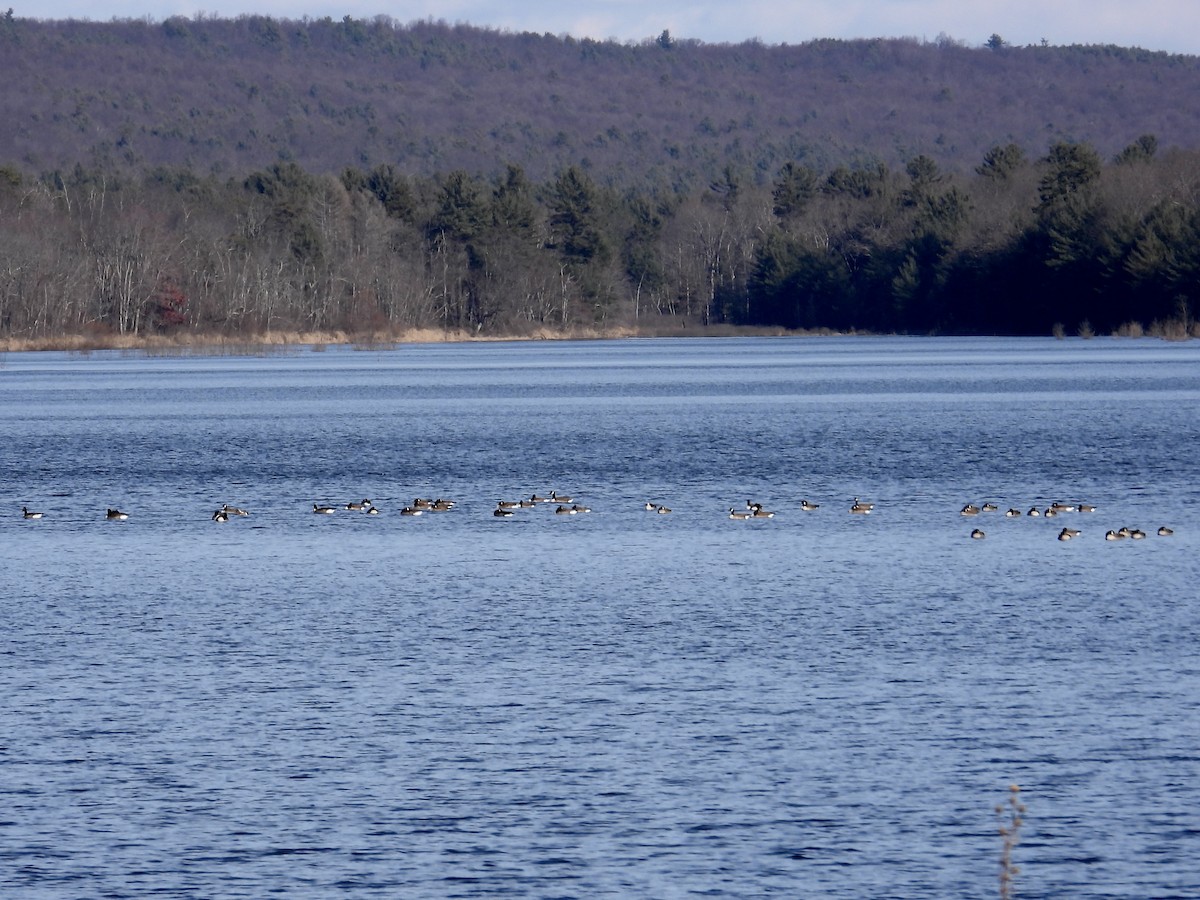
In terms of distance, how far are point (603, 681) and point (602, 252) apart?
390 ft

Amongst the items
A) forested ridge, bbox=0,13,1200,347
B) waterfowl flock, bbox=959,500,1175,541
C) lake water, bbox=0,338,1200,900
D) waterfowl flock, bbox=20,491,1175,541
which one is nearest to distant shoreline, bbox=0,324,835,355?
forested ridge, bbox=0,13,1200,347

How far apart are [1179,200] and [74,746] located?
95.0 metres

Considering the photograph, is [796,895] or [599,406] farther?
[599,406]

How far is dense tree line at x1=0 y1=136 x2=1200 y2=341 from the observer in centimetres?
10319

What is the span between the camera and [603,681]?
17.9m

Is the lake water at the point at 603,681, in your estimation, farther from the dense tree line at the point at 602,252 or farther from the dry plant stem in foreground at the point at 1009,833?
the dense tree line at the point at 602,252

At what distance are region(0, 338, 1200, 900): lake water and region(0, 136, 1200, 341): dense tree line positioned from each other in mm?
64387

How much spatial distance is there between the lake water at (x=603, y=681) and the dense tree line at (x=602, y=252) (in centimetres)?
6439

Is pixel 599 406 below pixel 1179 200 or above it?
below

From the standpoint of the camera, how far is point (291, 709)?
17.0 meters

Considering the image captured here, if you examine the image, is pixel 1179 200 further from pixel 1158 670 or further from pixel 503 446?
pixel 1158 670

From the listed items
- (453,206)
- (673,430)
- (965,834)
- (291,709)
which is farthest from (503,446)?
(453,206)

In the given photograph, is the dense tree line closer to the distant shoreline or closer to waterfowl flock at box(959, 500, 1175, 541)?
the distant shoreline

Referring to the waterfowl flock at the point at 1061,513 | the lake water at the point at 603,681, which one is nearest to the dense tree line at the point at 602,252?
the lake water at the point at 603,681
